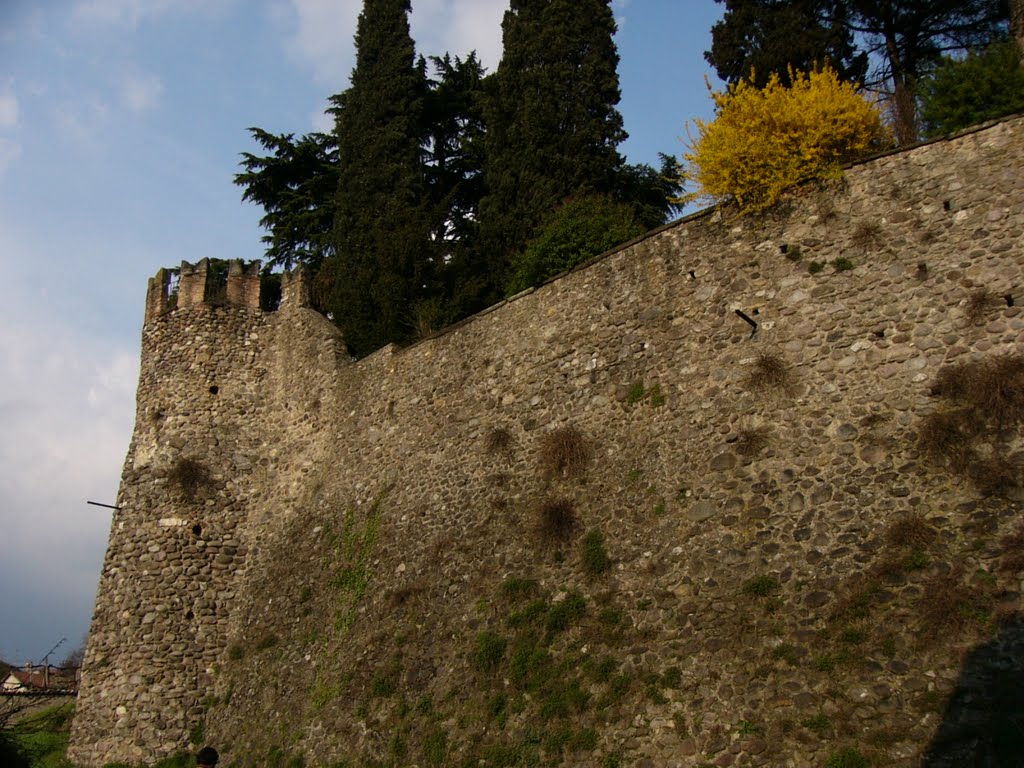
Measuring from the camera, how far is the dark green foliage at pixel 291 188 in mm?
23766

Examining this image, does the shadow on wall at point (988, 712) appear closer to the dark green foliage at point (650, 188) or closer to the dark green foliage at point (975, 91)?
the dark green foliage at point (975, 91)

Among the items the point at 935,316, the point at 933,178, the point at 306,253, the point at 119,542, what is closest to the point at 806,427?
the point at 935,316

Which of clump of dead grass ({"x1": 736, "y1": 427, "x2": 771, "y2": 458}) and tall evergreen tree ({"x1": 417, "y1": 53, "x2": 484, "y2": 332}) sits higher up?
tall evergreen tree ({"x1": 417, "y1": 53, "x2": 484, "y2": 332})

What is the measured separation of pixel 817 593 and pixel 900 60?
11.2 meters

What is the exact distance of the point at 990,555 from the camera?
8297 mm

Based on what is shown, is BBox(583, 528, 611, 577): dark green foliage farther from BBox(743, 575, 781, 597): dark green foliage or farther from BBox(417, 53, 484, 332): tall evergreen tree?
BBox(417, 53, 484, 332): tall evergreen tree

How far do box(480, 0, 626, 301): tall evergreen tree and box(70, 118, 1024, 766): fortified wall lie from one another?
3.77 m

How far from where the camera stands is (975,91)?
1128 cm

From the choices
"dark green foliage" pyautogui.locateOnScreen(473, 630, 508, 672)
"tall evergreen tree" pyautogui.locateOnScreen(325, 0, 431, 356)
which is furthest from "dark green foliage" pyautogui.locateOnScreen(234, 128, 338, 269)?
"dark green foliage" pyautogui.locateOnScreen(473, 630, 508, 672)

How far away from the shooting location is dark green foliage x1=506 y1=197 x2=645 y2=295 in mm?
14562

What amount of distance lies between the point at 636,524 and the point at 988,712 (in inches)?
173

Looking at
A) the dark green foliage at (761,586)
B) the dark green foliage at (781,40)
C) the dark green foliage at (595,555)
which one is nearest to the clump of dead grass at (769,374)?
the dark green foliage at (761,586)

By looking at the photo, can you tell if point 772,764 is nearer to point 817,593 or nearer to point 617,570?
point 817,593

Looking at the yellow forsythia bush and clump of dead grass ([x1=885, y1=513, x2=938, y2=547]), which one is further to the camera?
the yellow forsythia bush
